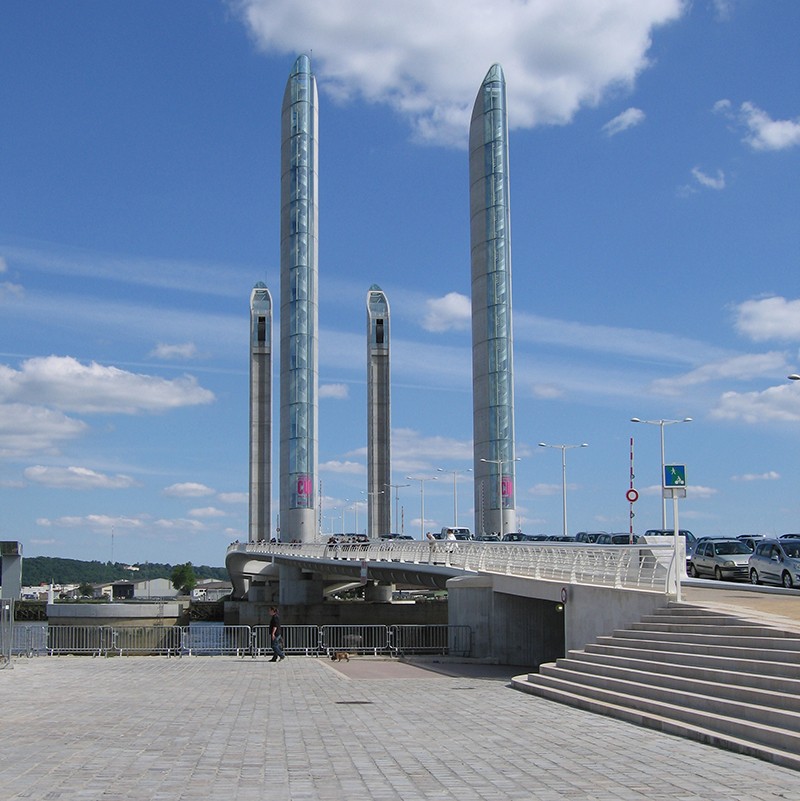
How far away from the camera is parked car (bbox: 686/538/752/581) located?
A: 36562 mm

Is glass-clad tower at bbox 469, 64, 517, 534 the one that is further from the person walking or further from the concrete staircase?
the concrete staircase

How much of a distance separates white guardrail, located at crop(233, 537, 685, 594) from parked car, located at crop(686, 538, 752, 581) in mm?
1284

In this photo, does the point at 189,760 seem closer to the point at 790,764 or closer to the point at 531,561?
the point at 790,764

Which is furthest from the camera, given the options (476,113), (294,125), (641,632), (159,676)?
(294,125)

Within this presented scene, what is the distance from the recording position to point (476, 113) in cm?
9962

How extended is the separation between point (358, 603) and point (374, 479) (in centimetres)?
3630

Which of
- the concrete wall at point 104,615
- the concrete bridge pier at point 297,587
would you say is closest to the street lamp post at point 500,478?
the concrete bridge pier at point 297,587

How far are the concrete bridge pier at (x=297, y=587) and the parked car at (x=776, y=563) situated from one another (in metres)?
58.4

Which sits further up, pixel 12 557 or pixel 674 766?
pixel 12 557

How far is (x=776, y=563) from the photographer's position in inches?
1219

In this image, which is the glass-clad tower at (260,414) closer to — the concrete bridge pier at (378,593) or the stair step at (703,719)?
the concrete bridge pier at (378,593)

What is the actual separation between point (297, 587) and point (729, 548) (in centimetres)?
5462

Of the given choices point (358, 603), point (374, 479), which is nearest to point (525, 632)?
point (358, 603)

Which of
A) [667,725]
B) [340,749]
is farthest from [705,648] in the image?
[340,749]
